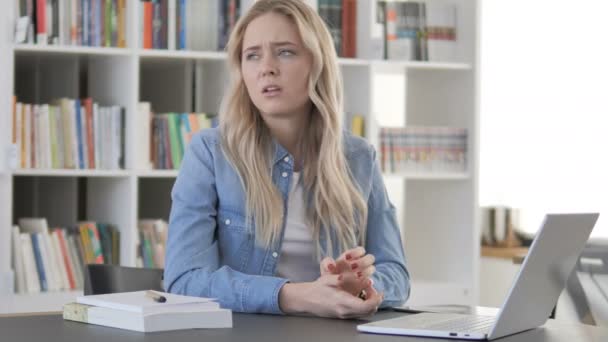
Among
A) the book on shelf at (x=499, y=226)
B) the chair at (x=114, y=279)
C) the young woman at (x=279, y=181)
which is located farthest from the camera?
the book on shelf at (x=499, y=226)

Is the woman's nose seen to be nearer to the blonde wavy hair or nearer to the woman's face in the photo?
the woman's face

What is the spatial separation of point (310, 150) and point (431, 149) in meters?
1.90

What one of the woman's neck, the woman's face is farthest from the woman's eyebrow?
the woman's neck

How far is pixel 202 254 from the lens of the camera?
6.90 ft

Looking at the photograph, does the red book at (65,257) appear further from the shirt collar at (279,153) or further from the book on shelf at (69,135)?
the shirt collar at (279,153)

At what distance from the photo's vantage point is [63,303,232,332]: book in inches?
64.3

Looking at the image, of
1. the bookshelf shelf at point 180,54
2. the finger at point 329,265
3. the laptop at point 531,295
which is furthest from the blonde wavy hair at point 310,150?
the bookshelf shelf at point 180,54

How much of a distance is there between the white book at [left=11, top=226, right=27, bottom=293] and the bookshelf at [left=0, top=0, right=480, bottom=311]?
5 cm

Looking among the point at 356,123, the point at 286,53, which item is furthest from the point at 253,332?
the point at 356,123

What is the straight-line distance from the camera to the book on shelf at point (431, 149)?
4.14 metres

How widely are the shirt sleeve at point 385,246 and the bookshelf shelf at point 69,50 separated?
148 cm

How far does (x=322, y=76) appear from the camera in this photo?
2400mm

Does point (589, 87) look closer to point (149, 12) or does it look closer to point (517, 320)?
point (149, 12)

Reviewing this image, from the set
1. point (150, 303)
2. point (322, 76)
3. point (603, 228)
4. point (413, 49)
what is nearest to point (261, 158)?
point (322, 76)
